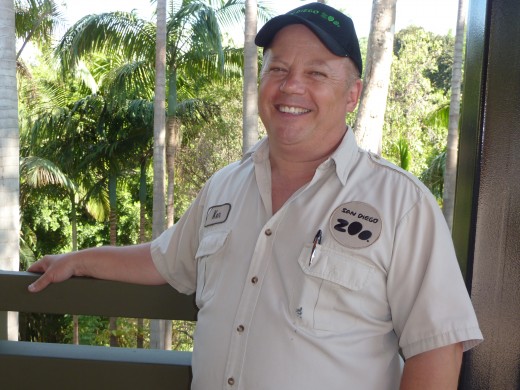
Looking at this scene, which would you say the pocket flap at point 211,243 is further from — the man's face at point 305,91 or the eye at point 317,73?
the eye at point 317,73

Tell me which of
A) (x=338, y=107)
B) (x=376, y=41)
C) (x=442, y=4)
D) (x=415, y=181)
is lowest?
(x=415, y=181)

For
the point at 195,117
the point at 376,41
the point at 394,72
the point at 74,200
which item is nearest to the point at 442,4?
the point at 394,72

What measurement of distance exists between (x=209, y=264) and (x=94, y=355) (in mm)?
442

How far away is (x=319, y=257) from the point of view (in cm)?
146

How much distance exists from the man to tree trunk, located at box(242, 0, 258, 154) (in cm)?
986

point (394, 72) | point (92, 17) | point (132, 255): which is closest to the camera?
point (132, 255)

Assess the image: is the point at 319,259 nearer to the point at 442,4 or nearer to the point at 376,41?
the point at 376,41

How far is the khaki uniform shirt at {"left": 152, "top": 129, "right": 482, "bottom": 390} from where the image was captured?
4.51ft

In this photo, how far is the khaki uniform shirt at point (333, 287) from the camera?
4.51 ft

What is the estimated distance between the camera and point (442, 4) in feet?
89.2

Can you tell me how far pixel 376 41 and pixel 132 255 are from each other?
7.31 meters

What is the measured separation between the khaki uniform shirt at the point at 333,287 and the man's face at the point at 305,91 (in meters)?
0.07

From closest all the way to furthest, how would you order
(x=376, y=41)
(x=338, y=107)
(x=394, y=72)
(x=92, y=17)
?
(x=338, y=107) → (x=376, y=41) → (x=92, y=17) → (x=394, y=72)

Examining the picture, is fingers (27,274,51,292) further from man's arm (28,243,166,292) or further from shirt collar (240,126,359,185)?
shirt collar (240,126,359,185)
